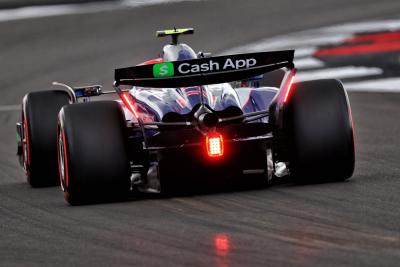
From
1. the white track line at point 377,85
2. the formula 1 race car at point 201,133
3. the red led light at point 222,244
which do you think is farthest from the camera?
the white track line at point 377,85

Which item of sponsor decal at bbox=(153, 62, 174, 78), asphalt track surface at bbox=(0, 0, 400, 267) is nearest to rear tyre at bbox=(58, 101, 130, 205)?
asphalt track surface at bbox=(0, 0, 400, 267)

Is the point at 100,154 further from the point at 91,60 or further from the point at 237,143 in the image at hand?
the point at 91,60

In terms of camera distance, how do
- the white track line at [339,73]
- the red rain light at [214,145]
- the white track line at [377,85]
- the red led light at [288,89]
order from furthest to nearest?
the white track line at [339,73]
the white track line at [377,85]
the red led light at [288,89]
the red rain light at [214,145]

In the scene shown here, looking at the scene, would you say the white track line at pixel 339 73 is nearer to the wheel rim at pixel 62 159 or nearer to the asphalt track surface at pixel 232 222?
the asphalt track surface at pixel 232 222

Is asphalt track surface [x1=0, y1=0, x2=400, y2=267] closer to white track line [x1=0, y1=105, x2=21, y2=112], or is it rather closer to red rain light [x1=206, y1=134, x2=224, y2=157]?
red rain light [x1=206, y1=134, x2=224, y2=157]

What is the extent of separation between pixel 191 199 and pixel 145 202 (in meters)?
0.35

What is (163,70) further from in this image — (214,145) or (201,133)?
(214,145)

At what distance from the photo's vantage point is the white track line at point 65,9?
2881 cm

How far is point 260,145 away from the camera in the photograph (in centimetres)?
1032

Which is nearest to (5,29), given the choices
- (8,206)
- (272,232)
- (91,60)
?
(91,60)

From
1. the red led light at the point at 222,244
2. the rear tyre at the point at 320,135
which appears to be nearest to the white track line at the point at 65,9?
the rear tyre at the point at 320,135

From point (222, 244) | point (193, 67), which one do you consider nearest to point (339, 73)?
point (193, 67)

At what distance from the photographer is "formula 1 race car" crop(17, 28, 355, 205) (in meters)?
10.1

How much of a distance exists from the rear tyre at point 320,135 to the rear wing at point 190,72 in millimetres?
482
